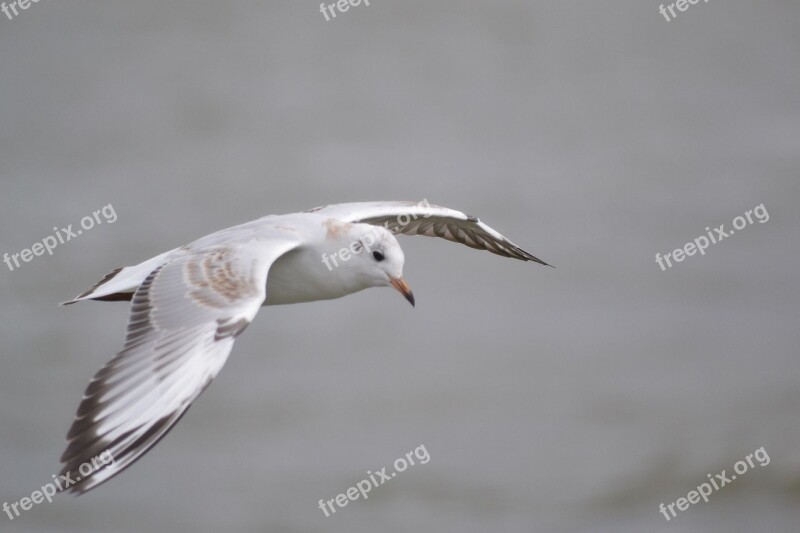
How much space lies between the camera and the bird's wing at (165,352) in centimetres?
470

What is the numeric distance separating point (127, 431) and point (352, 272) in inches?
68.2

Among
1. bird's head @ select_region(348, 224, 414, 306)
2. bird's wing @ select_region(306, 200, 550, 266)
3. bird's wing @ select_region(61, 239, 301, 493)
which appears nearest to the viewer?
bird's wing @ select_region(61, 239, 301, 493)

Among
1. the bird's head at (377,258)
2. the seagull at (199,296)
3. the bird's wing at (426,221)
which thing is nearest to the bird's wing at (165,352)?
the seagull at (199,296)

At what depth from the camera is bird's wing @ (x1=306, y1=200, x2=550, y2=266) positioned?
6.96 meters

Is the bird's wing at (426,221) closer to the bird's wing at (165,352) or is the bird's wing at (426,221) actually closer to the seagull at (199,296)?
the seagull at (199,296)

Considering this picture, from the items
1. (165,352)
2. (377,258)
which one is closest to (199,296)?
(165,352)

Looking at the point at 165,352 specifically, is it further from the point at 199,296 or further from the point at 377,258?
the point at 377,258

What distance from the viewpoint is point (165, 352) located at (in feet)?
17.1

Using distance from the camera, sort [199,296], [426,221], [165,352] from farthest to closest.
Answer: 1. [426,221]
2. [199,296]
3. [165,352]

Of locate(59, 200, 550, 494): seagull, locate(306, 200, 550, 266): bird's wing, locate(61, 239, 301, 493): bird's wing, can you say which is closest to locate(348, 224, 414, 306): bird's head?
locate(59, 200, 550, 494): seagull

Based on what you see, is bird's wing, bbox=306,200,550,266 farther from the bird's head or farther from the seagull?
the bird's head

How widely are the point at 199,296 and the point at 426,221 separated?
223cm

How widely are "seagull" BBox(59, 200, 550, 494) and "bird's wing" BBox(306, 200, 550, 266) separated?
0.01m

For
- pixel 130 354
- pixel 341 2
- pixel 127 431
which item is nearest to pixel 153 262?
pixel 130 354
